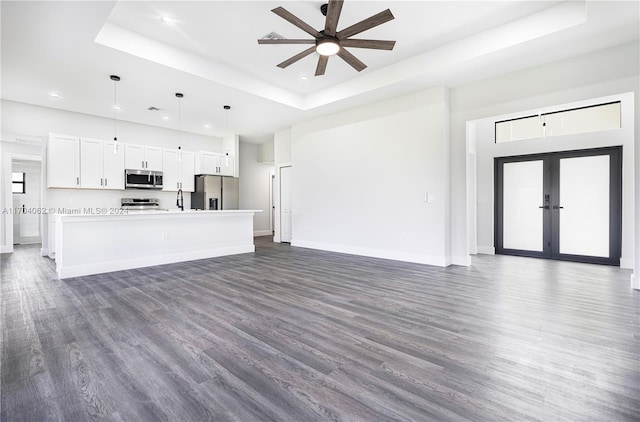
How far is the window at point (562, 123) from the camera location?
5035 millimetres

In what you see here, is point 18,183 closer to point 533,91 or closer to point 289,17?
point 289,17

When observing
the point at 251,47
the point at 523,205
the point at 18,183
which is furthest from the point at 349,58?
the point at 18,183

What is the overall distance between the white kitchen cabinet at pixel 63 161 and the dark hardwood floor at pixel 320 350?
2.84 meters

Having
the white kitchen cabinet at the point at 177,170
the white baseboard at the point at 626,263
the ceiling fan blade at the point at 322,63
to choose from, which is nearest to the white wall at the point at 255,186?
the white kitchen cabinet at the point at 177,170

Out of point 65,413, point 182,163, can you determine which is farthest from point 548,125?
point 182,163

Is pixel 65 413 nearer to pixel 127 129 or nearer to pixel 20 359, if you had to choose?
pixel 20 359

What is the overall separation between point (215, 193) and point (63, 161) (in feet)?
10.4

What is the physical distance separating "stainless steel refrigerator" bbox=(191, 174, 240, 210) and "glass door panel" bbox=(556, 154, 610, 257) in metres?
7.57

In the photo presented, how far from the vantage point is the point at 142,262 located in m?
5.11

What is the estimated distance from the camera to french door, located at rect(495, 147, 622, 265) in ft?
16.9

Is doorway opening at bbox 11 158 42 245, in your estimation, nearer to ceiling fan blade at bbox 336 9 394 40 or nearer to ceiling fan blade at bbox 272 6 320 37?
ceiling fan blade at bbox 272 6 320 37

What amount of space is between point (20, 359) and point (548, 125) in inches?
304

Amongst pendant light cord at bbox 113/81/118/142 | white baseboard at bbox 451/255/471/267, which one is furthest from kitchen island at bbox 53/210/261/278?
white baseboard at bbox 451/255/471/267

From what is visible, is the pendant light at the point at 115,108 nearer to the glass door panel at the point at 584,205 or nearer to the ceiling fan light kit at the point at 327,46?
the ceiling fan light kit at the point at 327,46
